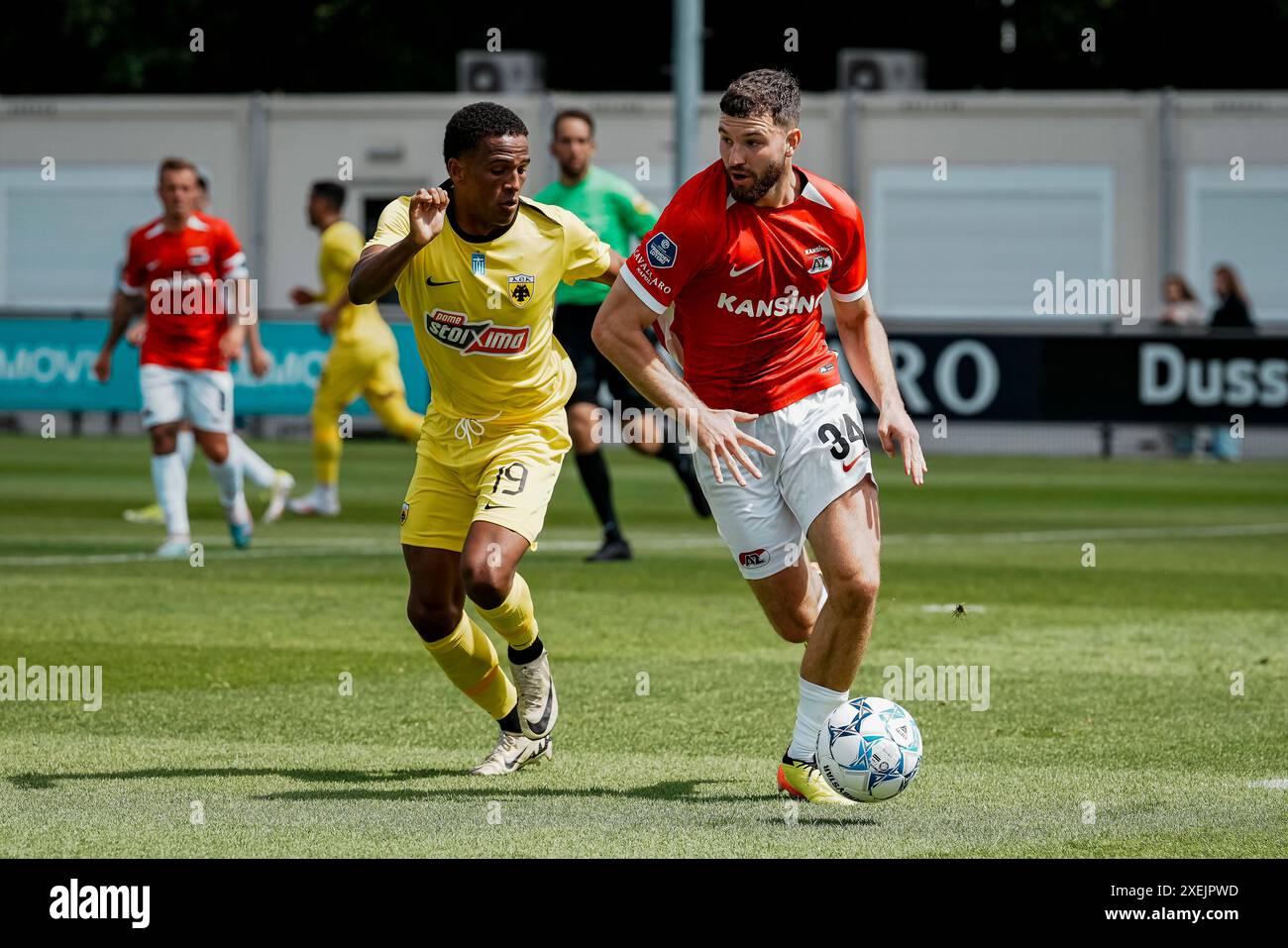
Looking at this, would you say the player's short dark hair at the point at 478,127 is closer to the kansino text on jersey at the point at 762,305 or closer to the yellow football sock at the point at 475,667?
the kansino text on jersey at the point at 762,305

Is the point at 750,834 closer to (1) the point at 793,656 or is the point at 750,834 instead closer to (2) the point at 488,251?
(2) the point at 488,251

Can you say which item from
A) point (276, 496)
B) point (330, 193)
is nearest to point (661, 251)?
point (276, 496)

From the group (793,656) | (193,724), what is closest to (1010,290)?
(793,656)

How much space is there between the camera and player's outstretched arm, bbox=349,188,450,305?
6820 millimetres

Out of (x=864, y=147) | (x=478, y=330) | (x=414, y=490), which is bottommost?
(x=414, y=490)

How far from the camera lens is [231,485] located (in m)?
14.1

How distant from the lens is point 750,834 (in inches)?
244

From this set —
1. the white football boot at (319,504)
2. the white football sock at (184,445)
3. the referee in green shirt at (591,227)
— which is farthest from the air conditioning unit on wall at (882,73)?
the referee in green shirt at (591,227)

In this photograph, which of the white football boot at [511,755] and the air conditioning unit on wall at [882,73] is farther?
the air conditioning unit on wall at [882,73]

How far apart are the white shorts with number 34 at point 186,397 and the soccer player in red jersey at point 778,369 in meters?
7.07

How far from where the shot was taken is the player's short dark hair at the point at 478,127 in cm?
711

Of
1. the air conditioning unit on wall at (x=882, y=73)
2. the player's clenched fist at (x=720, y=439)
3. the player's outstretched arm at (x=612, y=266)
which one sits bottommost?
the player's clenched fist at (x=720, y=439)

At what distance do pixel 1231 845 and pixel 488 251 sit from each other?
3.08 meters

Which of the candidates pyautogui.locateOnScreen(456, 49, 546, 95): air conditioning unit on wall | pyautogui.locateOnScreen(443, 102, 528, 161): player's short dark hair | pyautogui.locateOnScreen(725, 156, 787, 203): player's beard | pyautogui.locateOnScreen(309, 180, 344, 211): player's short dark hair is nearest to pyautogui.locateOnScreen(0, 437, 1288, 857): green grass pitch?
pyautogui.locateOnScreen(725, 156, 787, 203): player's beard
